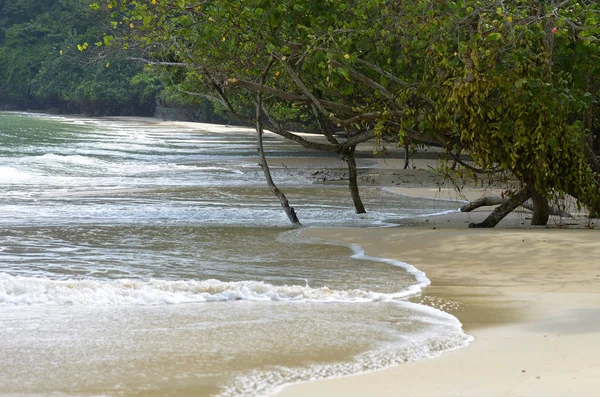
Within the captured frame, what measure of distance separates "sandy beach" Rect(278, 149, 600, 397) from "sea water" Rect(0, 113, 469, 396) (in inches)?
10.4

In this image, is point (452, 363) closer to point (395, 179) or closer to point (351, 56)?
point (351, 56)

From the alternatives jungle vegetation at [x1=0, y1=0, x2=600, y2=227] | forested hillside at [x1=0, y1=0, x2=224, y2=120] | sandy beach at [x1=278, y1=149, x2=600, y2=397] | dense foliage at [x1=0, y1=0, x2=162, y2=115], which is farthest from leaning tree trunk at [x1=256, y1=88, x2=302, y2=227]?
dense foliage at [x1=0, y1=0, x2=162, y2=115]

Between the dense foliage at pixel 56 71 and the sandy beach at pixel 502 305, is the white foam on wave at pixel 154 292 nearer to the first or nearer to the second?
the sandy beach at pixel 502 305

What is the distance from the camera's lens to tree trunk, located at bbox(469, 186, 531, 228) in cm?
1301

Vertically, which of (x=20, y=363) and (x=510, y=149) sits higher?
(x=510, y=149)

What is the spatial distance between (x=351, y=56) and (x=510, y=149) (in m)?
2.39

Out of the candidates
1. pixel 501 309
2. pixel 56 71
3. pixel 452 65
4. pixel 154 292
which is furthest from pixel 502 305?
pixel 56 71

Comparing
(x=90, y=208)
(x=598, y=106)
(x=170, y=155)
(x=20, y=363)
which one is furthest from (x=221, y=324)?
(x=170, y=155)

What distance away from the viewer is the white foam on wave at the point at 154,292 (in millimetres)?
8016

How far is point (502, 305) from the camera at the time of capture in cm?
791

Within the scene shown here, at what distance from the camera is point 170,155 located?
39.4 meters

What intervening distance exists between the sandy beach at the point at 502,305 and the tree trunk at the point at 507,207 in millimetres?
480

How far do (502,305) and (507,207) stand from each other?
5.60 m

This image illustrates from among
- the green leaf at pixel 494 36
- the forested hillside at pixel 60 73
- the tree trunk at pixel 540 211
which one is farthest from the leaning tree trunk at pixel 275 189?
the forested hillside at pixel 60 73
